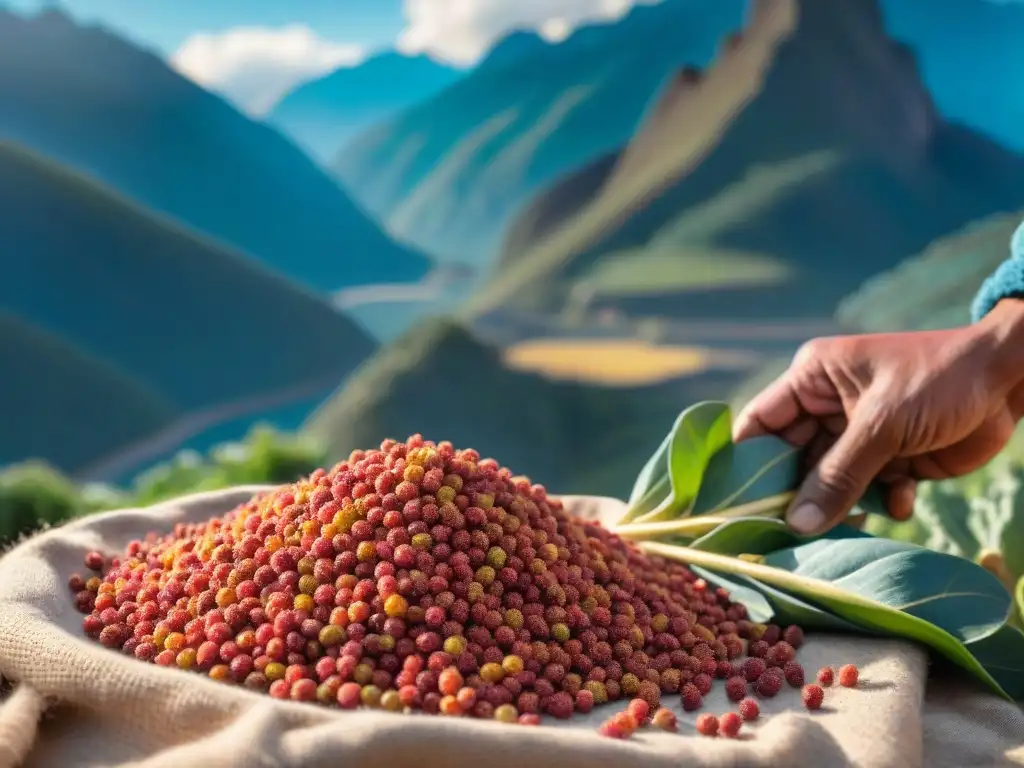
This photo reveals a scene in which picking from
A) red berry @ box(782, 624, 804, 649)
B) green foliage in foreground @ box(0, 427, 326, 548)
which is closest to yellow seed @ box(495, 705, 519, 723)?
red berry @ box(782, 624, 804, 649)

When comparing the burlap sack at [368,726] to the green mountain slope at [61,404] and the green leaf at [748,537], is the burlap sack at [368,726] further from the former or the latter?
the green mountain slope at [61,404]

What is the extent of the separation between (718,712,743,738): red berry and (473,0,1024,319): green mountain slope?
310 centimetres

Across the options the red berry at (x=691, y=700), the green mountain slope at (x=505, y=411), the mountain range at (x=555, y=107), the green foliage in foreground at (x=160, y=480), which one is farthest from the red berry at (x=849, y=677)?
the mountain range at (x=555, y=107)

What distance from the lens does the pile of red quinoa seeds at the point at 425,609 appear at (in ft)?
2.32

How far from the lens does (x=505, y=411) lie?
3.57m

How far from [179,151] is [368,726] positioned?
4.29 m

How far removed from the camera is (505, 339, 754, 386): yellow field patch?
366cm

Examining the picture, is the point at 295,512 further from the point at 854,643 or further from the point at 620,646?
the point at 854,643

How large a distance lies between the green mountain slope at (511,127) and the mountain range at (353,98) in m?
0.06

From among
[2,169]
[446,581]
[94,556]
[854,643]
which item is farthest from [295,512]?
[2,169]

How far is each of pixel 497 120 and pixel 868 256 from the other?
1931mm

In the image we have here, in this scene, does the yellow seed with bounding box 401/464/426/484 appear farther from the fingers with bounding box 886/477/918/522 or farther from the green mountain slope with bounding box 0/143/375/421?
the green mountain slope with bounding box 0/143/375/421

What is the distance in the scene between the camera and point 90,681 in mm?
696

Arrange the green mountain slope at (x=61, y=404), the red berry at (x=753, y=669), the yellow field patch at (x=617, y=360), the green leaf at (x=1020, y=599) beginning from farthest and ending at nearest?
the yellow field patch at (x=617, y=360)
the green mountain slope at (x=61, y=404)
the green leaf at (x=1020, y=599)
the red berry at (x=753, y=669)
